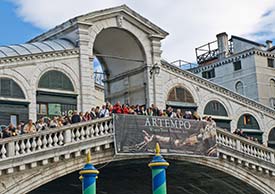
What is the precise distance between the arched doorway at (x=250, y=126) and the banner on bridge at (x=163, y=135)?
6606 millimetres

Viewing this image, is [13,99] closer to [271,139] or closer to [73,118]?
[73,118]

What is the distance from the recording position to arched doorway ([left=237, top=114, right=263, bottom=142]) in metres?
31.8

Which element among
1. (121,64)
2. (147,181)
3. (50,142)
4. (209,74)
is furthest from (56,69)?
(209,74)

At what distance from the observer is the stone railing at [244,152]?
25844 millimetres

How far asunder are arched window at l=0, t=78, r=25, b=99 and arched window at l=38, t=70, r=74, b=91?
3.35 feet

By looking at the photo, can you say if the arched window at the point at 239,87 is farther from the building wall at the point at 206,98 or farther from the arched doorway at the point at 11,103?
the arched doorway at the point at 11,103

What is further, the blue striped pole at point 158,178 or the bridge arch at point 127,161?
the bridge arch at point 127,161

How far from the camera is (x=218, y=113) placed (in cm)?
3084

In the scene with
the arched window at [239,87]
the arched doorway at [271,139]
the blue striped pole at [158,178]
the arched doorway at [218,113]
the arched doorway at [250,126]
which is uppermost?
the arched window at [239,87]

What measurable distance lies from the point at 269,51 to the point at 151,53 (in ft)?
48.9

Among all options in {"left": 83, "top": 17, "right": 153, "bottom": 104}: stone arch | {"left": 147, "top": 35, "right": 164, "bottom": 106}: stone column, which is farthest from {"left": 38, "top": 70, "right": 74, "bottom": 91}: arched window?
{"left": 147, "top": 35, "right": 164, "bottom": 106}: stone column

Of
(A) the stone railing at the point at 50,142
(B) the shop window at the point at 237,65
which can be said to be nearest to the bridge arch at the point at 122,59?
(A) the stone railing at the point at 50,142

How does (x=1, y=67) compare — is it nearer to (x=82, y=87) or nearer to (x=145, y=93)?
(x=82, y=87)

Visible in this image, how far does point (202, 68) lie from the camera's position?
139 feet
